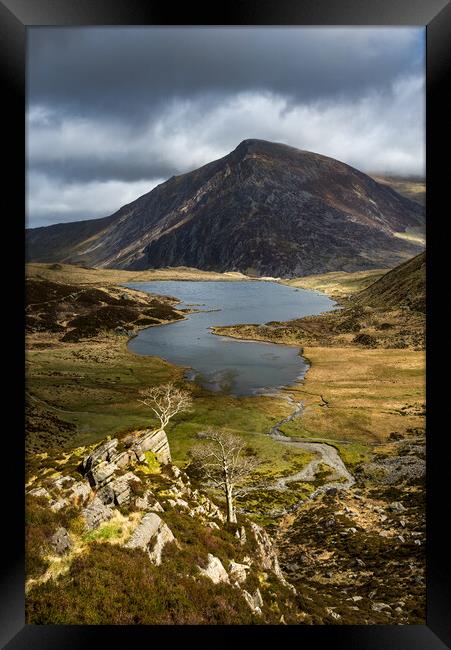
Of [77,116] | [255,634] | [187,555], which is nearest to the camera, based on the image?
[255,634]

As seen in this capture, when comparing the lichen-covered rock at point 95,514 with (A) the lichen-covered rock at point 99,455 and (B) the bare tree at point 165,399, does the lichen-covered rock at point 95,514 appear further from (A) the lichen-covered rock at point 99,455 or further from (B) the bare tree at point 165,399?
(B) the bare tree at point 165,399

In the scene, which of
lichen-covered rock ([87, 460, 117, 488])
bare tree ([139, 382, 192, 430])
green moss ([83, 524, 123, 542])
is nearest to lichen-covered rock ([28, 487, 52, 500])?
lichen-covered rock ([87, 460, 117, 488])

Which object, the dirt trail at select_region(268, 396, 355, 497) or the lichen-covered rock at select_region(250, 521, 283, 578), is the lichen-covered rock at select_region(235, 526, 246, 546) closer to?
the lichen-covered rock at select_region(250, 521, 283, 578)

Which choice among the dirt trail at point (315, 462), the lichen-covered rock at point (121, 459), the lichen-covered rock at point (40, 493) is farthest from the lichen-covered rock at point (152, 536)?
the dirt trail at point (315, 462)

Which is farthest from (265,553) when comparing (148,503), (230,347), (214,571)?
(230,347)
